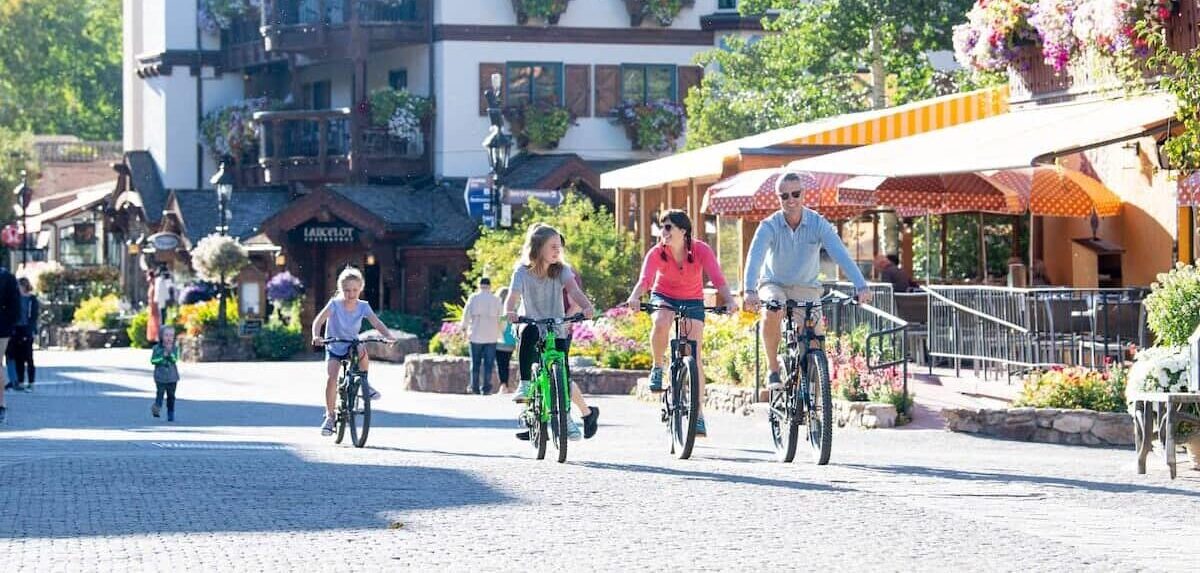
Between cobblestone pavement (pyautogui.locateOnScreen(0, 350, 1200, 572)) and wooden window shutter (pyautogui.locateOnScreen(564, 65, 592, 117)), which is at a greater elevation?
wooden window shutter (pyautogui.locateOnScreen(564, 65, 592, 117))

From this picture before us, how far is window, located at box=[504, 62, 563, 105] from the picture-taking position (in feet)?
178

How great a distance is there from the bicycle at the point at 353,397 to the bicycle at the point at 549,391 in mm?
2777

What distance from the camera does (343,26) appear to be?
→ 54.1m

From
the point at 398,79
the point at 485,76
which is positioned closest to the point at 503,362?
the point at 485,76

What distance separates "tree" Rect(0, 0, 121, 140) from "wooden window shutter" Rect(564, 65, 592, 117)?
1671 inches

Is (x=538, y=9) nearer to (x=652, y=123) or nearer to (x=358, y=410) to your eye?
(x=652, y=123)

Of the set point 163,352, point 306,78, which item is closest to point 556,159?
point 306,78

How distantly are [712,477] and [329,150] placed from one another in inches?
1637

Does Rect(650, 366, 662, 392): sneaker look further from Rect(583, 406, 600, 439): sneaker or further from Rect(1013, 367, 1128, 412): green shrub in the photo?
Rect(1013, 367, 1128, 412): green shrub

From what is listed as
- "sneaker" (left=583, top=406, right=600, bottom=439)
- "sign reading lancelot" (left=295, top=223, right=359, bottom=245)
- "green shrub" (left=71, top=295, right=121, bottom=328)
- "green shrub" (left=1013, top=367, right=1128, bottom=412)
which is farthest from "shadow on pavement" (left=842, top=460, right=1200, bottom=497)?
"green shrub" (left=71, top=295, right=121, bottom=328)

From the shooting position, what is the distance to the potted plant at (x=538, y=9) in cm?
5362

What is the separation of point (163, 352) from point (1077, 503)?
14924 millimetres

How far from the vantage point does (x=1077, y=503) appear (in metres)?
12.9

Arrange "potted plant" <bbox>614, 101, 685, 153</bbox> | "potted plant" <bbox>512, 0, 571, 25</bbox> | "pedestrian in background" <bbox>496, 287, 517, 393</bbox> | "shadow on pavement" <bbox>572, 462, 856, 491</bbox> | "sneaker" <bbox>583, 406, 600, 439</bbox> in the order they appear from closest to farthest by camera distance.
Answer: "shadow on pavement" <bbox>572, 462, 856, 491</bbox>, "sneaker" <bbox>583, 406, 600, 439</bbox>, "pedestrian in background" <bbox>496, 287, 517, 393</bbox>, "potted plant" <bbox>512, 0, 571, 25</bbox>, "potted plant" <bbox>614, 101, 685, 153</bbox>
